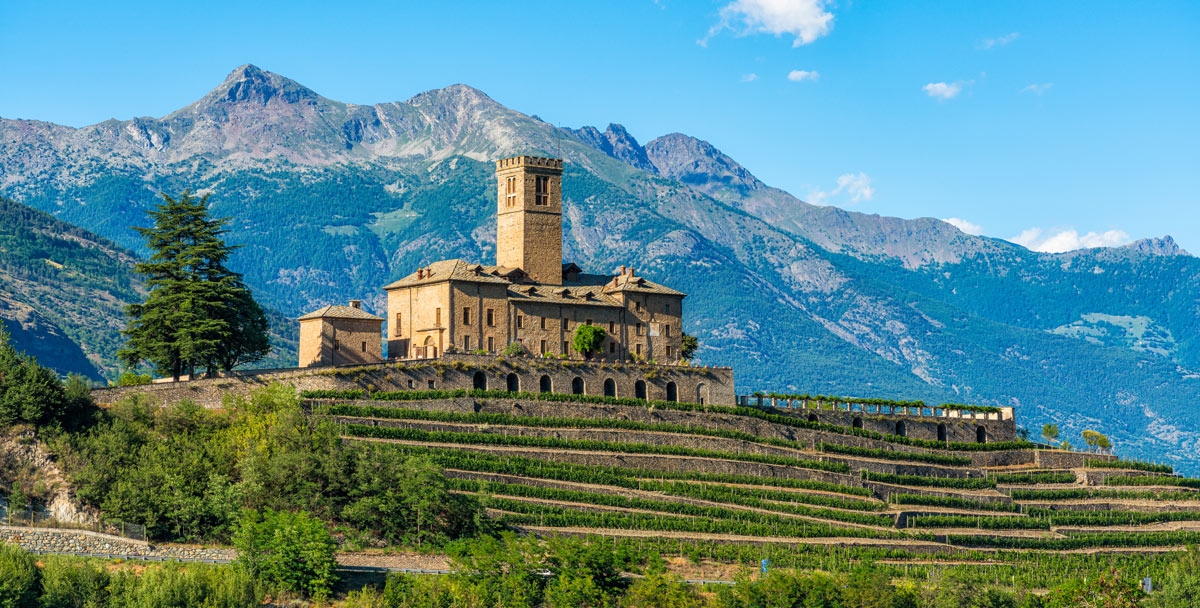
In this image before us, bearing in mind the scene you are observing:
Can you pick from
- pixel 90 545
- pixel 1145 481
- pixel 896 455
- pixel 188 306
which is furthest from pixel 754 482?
pixel 90 545

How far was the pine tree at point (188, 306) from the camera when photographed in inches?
3310

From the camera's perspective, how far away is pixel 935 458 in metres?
97.9

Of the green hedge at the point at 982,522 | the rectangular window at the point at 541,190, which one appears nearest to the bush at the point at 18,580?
the green hedge at the point at 982,522

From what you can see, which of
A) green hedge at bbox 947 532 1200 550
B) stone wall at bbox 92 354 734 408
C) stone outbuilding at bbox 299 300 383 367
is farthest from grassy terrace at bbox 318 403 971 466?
green hedge at bbox 947 532 1200 550

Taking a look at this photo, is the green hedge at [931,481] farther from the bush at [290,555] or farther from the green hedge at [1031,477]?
the bush at [290,555]

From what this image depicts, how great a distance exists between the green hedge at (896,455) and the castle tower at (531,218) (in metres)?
20.4

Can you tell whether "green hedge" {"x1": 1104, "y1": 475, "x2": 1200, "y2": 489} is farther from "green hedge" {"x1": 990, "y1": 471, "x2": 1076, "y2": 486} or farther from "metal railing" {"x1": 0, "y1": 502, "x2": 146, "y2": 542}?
"metal railing" {"x1": 0, "y1": 502, "x2": 146, "y2": 542}

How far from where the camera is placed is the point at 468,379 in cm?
8900

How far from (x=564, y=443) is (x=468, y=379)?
732 cm

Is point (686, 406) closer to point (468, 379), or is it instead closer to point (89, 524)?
point (468, 379)

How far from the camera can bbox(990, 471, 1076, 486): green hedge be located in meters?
97.1

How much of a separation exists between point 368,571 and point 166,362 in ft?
80.8

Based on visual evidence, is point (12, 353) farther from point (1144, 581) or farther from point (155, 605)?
point (1144, 581)

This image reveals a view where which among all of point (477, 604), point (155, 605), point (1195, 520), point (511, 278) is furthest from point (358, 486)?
point (1195, 520)
